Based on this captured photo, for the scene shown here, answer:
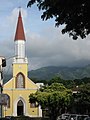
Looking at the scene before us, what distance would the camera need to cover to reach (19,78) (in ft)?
351

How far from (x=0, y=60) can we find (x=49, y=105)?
14044 millimetres

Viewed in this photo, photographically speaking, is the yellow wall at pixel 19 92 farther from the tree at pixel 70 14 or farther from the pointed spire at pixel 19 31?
the tree at pixel 70 14

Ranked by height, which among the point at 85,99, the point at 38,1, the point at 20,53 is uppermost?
the point at 20,53

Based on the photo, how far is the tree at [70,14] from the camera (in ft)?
44.1

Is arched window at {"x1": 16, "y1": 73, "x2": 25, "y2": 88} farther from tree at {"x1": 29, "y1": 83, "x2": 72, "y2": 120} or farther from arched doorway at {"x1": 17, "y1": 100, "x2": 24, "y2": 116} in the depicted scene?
tree at {"x1": 29, "y1": 83, "x2": 72, "y2": 120}

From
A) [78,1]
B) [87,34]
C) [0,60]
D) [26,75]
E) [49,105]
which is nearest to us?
[78,1]

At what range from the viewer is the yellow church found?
10450 cm

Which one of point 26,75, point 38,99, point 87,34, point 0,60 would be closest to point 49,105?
point 38,99

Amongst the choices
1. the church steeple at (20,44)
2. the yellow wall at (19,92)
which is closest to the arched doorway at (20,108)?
the yellow wall at (19,92)

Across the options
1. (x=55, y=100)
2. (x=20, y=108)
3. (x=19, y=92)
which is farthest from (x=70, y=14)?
(x=20, y=108)

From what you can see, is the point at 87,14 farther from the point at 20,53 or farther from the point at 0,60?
the point at 20,53

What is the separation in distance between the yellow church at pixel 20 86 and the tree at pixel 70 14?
8991cm

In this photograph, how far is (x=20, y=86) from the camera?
10650cm

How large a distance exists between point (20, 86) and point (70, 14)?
306ft
